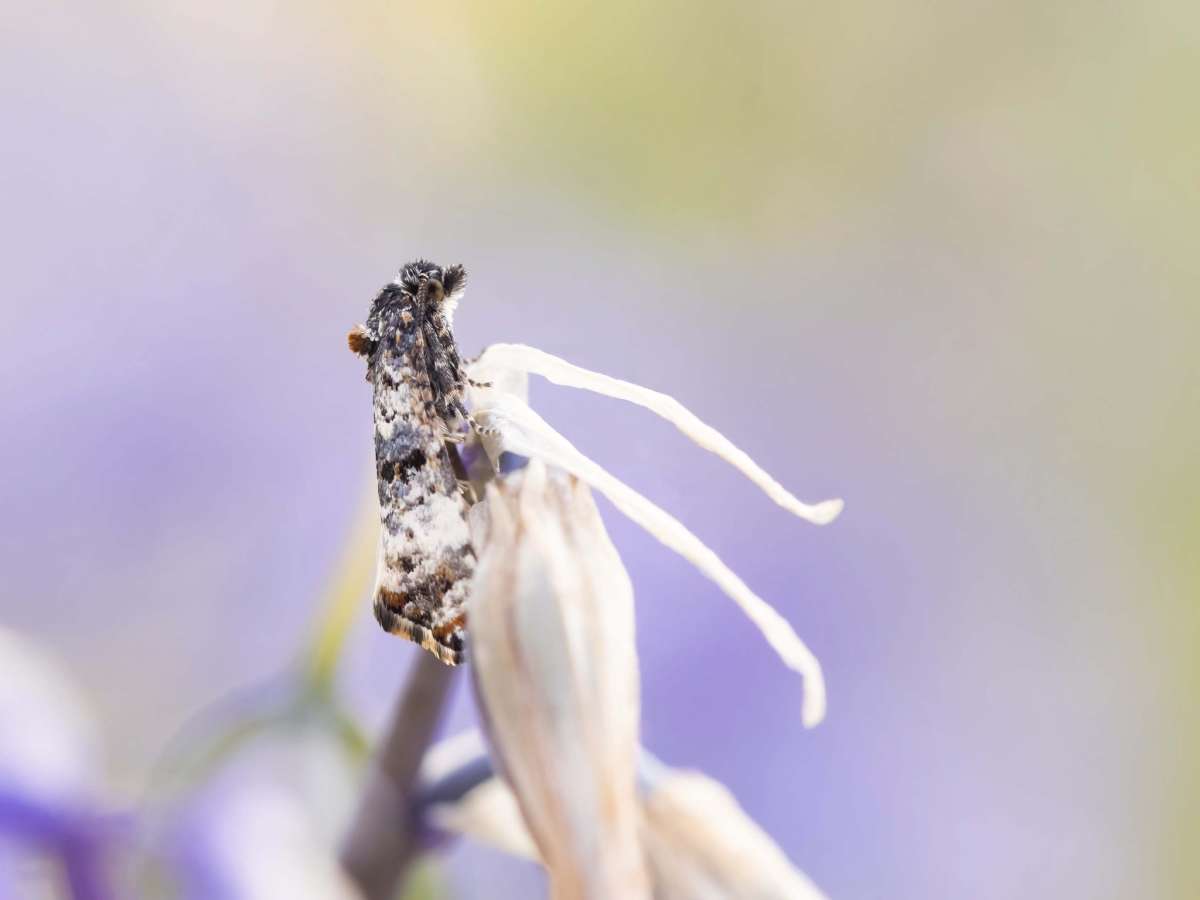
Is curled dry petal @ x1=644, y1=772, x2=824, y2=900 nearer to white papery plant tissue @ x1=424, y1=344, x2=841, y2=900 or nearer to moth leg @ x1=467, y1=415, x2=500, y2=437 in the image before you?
white papery plant tissue @ x1=424, y1=344, x2=841, y2=900

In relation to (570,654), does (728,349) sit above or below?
above

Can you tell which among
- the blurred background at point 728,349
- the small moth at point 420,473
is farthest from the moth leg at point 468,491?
the blurred background at point 728,349

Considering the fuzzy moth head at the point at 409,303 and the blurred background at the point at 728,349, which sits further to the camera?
the blurred background at the point at 728,349

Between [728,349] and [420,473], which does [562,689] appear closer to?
[420,473]

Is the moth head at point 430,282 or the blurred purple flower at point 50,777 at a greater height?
the moth head at point 430,282

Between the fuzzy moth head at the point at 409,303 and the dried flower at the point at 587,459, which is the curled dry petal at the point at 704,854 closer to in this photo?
the dried flower at the point at 587,459

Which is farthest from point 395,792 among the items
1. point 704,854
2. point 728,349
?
point 728,349

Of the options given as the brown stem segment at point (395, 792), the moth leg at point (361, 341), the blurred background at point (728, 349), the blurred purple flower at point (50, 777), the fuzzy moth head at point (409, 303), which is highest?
the blurred background at point (728, 349)
